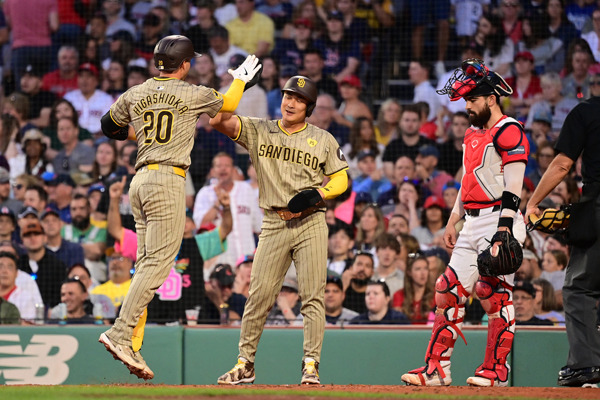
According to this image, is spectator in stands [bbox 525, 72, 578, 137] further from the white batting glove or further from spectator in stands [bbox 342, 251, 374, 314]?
the white batting glove

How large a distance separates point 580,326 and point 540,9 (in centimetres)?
602

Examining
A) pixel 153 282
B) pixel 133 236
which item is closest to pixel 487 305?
pixel 153 282

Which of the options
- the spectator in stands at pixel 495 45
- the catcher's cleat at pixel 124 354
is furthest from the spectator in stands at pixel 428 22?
the catcher's cleat at pixel 124 354

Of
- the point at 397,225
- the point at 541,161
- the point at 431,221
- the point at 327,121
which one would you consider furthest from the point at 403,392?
the point at 327,121

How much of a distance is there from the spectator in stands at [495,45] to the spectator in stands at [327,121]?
1.89 m

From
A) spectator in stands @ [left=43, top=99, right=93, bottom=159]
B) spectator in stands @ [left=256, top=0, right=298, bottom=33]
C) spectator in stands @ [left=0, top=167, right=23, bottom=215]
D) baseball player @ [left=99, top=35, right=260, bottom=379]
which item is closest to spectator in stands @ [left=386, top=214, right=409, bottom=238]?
baseball player @ [left=99, top=35, right=260, bottom=379]

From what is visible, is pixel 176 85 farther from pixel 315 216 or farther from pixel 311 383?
pixel 311 383

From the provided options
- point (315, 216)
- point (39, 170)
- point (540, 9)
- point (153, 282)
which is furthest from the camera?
point (540, 9)

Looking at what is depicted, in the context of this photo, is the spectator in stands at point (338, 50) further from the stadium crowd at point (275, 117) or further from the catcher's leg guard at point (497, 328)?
the catcher's leg guard at point (497, 328)

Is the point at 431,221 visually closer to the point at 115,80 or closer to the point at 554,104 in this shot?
the point at 554,104

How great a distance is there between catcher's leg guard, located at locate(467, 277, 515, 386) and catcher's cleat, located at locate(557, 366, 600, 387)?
355 mm

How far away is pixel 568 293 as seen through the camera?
227 inches

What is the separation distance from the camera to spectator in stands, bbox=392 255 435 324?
8047 millimetres

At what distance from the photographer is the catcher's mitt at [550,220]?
5.86 m
